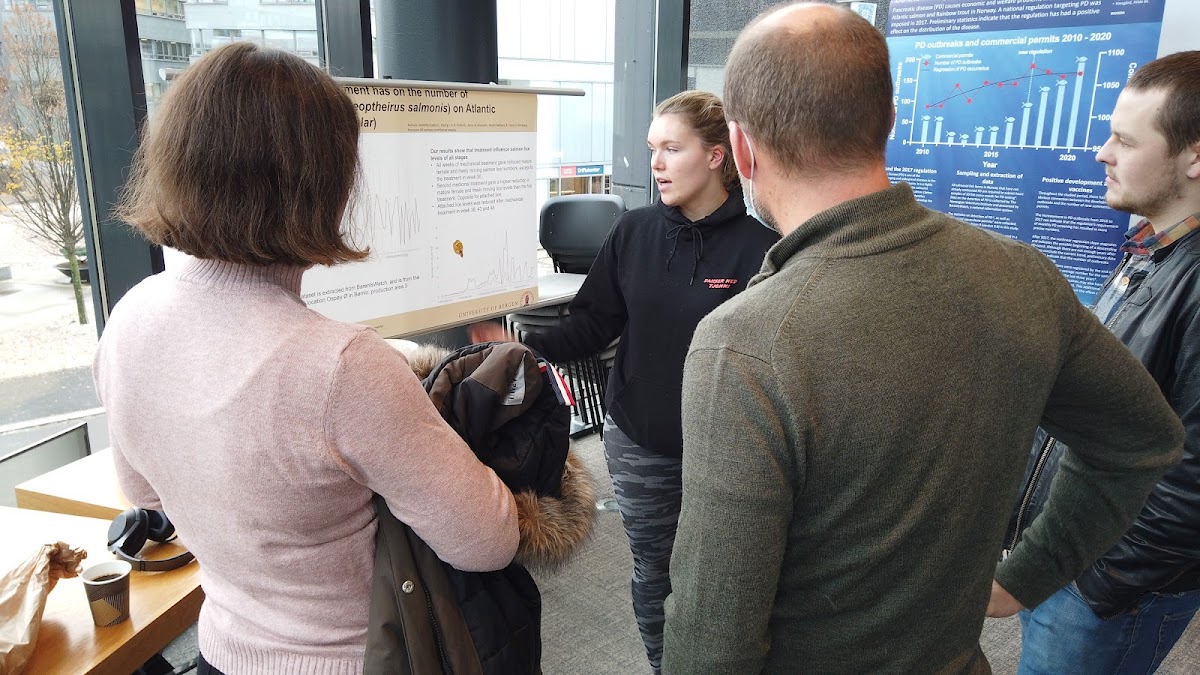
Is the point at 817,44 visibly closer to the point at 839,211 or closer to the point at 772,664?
the point at 839,211

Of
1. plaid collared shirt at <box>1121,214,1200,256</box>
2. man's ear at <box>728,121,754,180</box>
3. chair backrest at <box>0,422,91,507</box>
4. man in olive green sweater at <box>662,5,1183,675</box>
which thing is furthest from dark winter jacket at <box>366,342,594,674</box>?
chair backrest at <box>0,422,91,507</box>

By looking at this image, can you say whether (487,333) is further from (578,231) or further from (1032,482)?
(578,231)

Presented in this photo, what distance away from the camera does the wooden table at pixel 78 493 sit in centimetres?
189

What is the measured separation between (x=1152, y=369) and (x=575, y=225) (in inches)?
106

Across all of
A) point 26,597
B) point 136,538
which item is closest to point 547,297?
point 136,538

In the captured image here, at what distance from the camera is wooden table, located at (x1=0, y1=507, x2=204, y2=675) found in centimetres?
132

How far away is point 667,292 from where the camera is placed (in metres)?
1.97

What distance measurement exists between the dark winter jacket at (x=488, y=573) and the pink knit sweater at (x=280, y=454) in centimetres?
5

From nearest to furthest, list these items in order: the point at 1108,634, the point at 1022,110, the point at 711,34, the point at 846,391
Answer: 1. the point at 846,391
2. the point at 1108,634
3. the point at 1022,110
4. the point at 711,34

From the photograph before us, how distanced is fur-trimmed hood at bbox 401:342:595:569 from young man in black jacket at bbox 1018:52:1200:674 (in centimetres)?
93

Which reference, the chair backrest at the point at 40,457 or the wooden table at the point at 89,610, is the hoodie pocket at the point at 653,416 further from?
the chair backrest at the point at 40,457

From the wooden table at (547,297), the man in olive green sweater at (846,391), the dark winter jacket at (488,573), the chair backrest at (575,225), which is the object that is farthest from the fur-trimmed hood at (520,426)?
the chair backrest at (575,225)

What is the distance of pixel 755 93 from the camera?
2.85ft

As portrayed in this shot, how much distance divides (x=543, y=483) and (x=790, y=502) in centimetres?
48
